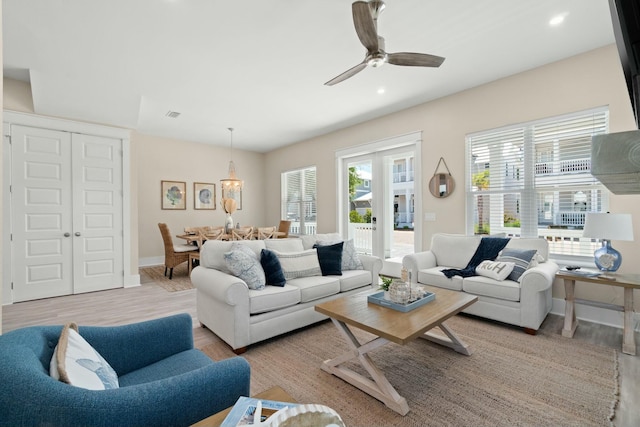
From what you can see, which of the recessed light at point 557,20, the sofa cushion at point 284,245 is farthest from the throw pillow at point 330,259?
the recessed light at point 557,20

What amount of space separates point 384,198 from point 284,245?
2.55 meters

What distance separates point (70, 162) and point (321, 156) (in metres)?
4.32

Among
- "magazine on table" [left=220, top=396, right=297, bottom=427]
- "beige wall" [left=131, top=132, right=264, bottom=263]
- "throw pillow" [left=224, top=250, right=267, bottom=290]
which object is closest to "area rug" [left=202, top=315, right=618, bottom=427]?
"throw pillow" [left=224, top=250, right=267, bottom=290]

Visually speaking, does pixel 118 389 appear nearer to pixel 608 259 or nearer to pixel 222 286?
pixel 222 286

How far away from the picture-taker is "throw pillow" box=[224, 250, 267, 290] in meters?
2.71

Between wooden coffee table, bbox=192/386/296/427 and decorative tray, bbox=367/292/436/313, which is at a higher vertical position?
wooden coffee table, bbox=192/386/296/427

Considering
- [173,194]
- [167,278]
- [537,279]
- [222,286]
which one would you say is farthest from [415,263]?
[173,194]

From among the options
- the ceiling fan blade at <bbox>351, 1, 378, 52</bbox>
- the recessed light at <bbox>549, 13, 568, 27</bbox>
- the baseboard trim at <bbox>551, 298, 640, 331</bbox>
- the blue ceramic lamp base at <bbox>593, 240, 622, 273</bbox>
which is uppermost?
the recessed light at <bbox>549, 13, 568, 27</bbox>

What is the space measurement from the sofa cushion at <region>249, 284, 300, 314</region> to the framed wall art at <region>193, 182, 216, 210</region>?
16.6 feet

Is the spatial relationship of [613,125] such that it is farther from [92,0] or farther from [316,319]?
[92,0]

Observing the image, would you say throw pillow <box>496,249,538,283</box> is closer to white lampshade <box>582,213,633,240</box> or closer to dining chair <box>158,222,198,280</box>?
white lampshade <box>582,213,633,240</box>

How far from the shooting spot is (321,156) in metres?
6.43

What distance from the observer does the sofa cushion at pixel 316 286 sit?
9.53 feet

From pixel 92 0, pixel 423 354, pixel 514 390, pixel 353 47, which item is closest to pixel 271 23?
pixel 353 47
